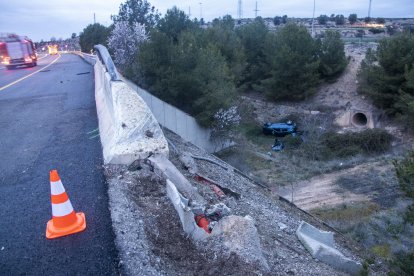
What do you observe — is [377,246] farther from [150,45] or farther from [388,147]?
[388,147]

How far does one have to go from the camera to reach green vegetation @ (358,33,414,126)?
95.1 feet

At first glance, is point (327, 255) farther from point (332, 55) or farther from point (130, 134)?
point (332, 55)

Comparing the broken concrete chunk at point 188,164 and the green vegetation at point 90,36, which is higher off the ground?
the green vegetation at point 90,36

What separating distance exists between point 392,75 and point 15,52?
97.3ft

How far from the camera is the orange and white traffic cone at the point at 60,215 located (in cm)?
524

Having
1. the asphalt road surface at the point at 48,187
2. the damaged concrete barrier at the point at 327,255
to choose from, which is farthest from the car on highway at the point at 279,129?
the damaged concrete barrier at the point at 327,255

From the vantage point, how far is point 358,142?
29375 mm

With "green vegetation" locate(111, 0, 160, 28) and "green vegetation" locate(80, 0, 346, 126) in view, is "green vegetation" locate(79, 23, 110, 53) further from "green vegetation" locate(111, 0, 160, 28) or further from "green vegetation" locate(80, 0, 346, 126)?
"green vegetation" locate(111, 0, 160, 28)

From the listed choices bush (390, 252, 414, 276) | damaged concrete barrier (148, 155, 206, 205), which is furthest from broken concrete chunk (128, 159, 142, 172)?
bush (390, 252, 414, 276)

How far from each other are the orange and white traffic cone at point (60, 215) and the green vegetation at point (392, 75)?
27.2 metres

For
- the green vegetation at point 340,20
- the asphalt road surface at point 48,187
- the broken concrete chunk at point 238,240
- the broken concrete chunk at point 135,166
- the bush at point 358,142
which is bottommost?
the bush at point 358,142

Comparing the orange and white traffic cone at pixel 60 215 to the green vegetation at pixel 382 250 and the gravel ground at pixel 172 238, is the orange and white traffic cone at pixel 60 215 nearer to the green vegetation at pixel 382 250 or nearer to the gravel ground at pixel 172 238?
the gravel ground at pixel 172 238

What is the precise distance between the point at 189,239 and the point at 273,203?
5.43 m

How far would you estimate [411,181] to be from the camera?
30.1 feet
